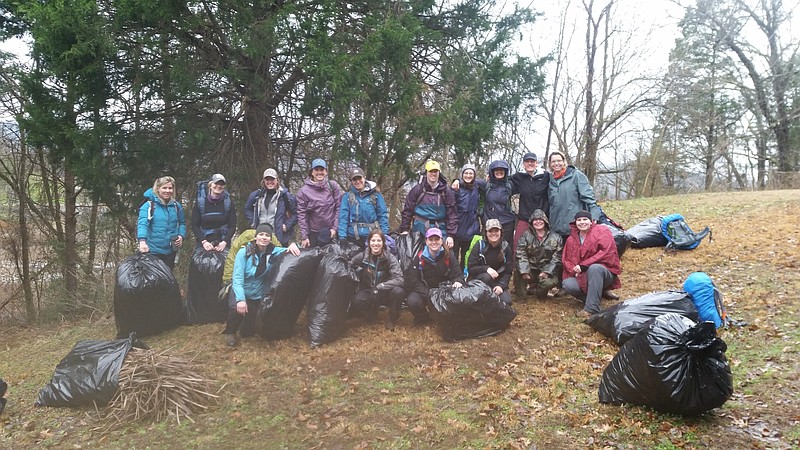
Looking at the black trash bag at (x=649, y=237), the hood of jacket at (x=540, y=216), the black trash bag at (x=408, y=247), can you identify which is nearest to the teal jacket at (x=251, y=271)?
the black trash bag at (x=408, y=247)

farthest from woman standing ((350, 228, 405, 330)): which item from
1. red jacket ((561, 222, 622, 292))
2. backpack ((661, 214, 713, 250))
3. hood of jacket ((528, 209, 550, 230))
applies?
backpack ((661, 214, 713, 250))

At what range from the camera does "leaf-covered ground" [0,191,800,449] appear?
2.91 m

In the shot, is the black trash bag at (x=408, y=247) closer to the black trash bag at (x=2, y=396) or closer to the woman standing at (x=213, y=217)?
the woman standing at (x=213, y=217)

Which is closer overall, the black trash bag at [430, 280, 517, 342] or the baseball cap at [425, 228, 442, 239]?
the black trash bag at [430, 280, 517, 342]

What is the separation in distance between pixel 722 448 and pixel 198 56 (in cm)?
627

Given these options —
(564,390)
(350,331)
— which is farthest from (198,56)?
(564,390)

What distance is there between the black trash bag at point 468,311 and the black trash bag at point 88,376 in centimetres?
260

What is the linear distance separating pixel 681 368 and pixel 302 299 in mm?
3274

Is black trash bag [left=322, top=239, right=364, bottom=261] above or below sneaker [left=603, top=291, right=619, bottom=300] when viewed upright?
above

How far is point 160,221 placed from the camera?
5.09 metres

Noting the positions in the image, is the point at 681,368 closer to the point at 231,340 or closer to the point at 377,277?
the point at 377,277

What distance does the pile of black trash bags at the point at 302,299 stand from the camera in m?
4.51

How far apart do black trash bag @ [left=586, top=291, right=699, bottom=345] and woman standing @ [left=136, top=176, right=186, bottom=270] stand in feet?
14.7

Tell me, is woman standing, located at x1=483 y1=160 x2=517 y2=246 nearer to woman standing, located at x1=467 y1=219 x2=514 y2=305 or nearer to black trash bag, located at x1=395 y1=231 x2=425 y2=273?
woman standing, located at x1=467 y1=219 x2=514 y2=305
